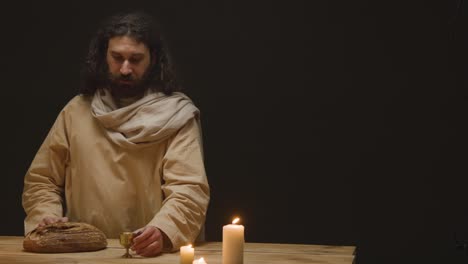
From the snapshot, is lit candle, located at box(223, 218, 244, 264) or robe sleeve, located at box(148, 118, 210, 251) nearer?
lit candle, located at box(223, 218, 244, 264)

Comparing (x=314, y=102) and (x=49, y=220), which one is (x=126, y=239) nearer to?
(x=49, y=220)

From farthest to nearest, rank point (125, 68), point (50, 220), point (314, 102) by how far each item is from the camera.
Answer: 1. point (314, 102)
2. point (125, 68)
3. point (50, 220)

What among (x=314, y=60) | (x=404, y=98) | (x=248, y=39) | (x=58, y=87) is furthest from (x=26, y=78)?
(x=404, y=98)

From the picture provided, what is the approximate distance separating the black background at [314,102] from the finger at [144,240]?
2026mm

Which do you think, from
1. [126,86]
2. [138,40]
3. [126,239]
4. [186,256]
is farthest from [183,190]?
[186,256]

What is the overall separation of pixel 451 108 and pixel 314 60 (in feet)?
2.86

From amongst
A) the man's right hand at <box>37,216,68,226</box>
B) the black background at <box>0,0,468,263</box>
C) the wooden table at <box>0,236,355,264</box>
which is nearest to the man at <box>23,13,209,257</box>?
the man's right hand at <box>37,216,68,226</box>

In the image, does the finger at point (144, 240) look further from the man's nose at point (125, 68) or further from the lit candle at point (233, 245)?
the man's nose at point (125, 68)

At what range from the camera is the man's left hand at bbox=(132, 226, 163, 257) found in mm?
3479

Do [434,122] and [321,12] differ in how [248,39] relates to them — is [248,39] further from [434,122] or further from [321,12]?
[434,122]

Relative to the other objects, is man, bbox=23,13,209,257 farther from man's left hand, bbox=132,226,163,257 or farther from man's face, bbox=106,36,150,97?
Result: man's left hand, bbox=132,226,163,257

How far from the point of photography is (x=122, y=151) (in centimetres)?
408

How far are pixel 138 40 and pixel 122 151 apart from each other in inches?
22.0

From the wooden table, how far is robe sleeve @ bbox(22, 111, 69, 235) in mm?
296
